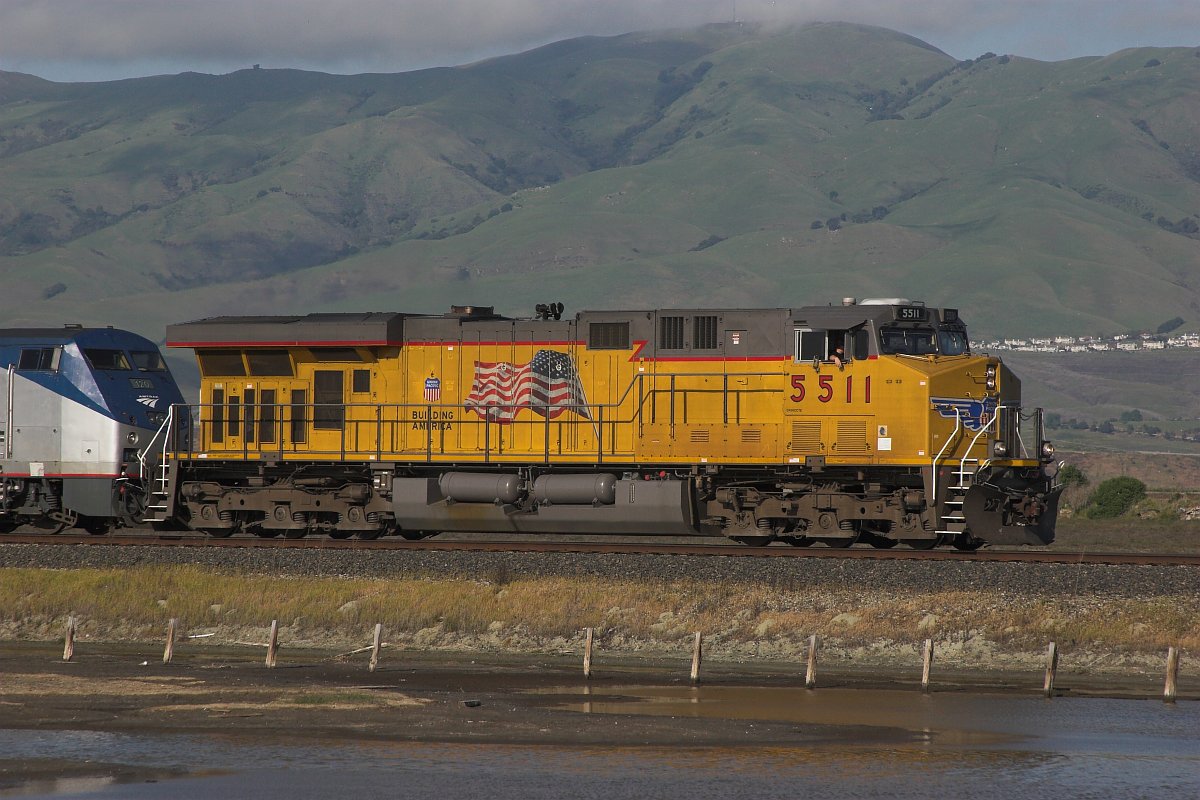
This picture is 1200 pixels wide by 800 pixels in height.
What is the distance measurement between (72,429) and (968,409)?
55.6ft

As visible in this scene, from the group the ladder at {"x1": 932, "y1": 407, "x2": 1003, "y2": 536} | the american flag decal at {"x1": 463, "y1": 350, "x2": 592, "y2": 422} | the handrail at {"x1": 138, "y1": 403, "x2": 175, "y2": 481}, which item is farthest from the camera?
the handrail at {"x1": 138, "y1": 403, "x2": 175, "y2": 481}

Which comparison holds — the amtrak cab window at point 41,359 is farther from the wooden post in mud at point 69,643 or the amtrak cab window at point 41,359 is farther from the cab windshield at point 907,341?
the cab windshield at point 907,341

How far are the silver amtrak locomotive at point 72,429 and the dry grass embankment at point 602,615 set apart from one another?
386cm

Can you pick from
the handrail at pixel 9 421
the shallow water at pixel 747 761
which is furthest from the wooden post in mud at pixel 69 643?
the handrail at pixel 9 421

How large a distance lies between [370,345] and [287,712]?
1218 centimetres

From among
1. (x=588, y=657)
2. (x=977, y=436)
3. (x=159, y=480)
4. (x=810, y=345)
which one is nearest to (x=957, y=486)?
(x=977, y=436)

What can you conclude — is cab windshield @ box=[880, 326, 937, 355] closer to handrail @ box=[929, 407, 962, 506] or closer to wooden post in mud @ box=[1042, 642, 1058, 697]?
handrail @ box=[929, 407, 962, 506]

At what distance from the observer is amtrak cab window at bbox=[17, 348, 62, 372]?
31.3m

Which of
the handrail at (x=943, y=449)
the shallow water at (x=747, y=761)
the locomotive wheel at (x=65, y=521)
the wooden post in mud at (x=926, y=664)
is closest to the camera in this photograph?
the shallow water at (x=747, y=761)

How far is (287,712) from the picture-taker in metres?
18.7

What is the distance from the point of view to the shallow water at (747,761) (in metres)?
15.3

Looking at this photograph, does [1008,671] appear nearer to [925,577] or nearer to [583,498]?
[925,577]

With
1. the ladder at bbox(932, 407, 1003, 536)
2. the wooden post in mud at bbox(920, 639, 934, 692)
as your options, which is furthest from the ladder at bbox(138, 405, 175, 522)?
the wooden post in mud at bbox(920, 639, 934, 692)

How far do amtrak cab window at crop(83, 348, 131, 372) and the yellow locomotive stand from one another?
2044 mm
